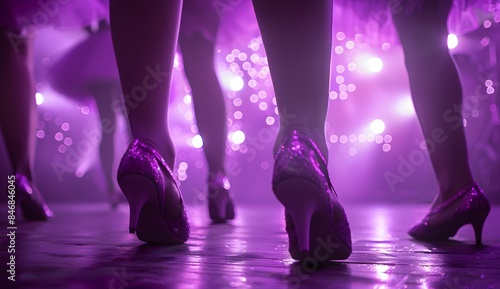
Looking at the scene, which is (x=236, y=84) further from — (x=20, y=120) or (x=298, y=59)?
(x=298, y=59)

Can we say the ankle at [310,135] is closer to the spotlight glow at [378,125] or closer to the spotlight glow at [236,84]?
the spotlight glow at [378,125]

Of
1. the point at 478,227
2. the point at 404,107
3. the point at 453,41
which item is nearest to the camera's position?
the point at 478,227

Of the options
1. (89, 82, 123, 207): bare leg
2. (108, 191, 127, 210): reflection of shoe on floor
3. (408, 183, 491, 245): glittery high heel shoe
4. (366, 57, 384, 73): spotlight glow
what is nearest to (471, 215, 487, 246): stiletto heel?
(408, 183, 491, 245): glittery high heel shoe

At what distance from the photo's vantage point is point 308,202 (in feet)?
2.08

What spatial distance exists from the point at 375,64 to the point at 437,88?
2.59m

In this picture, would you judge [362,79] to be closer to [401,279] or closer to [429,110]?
[429,110]

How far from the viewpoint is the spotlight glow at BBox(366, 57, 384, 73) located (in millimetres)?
3572

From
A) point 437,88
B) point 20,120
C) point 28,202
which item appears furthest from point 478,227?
point 20,120

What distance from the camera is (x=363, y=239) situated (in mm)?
995

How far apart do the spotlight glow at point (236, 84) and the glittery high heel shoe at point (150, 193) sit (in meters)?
2.92

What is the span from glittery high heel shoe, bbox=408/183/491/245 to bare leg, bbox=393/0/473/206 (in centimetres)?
5

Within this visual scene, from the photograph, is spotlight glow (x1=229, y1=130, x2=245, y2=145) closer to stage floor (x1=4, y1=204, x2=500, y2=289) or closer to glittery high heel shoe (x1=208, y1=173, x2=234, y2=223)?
glittery high heel shoe (x1=208, y1=173, x2=234, y2=223)

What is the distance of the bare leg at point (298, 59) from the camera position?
710 millimetres

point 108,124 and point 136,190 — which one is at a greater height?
point 108,124
